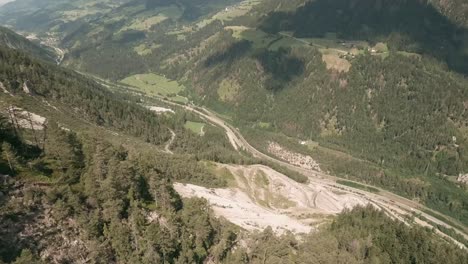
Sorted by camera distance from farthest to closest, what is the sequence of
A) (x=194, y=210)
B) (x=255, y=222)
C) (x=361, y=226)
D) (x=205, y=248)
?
(x=255, y=222)
(x=361, y=226)
(x=194, y=210)
(x=205, y=248)

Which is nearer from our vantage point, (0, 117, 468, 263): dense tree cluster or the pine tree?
(0, 117, 468, 263): dense tree cluster

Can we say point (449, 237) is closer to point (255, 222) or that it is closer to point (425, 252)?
point (425, 252)

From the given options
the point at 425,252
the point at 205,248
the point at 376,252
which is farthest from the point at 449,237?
the point at 205,248

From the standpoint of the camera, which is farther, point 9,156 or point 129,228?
point 129,228

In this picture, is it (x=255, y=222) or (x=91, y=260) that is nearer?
(x=91, y=260)

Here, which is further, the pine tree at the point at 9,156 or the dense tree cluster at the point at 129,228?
the pine tree at the point at 9,156

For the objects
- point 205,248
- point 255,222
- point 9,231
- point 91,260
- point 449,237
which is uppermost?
point 9,231

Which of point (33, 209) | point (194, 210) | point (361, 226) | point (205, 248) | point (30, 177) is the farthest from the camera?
point (361, 226)

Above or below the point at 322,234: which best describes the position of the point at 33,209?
A: above

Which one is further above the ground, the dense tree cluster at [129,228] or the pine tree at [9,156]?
the pine tree at [9,156]

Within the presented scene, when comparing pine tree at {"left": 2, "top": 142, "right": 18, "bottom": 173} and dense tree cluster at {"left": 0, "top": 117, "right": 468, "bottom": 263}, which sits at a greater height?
pine tree at {"left": 2, "top": 142, "right": 18, "bottom": 173}

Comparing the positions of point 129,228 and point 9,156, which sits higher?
point 9,156
